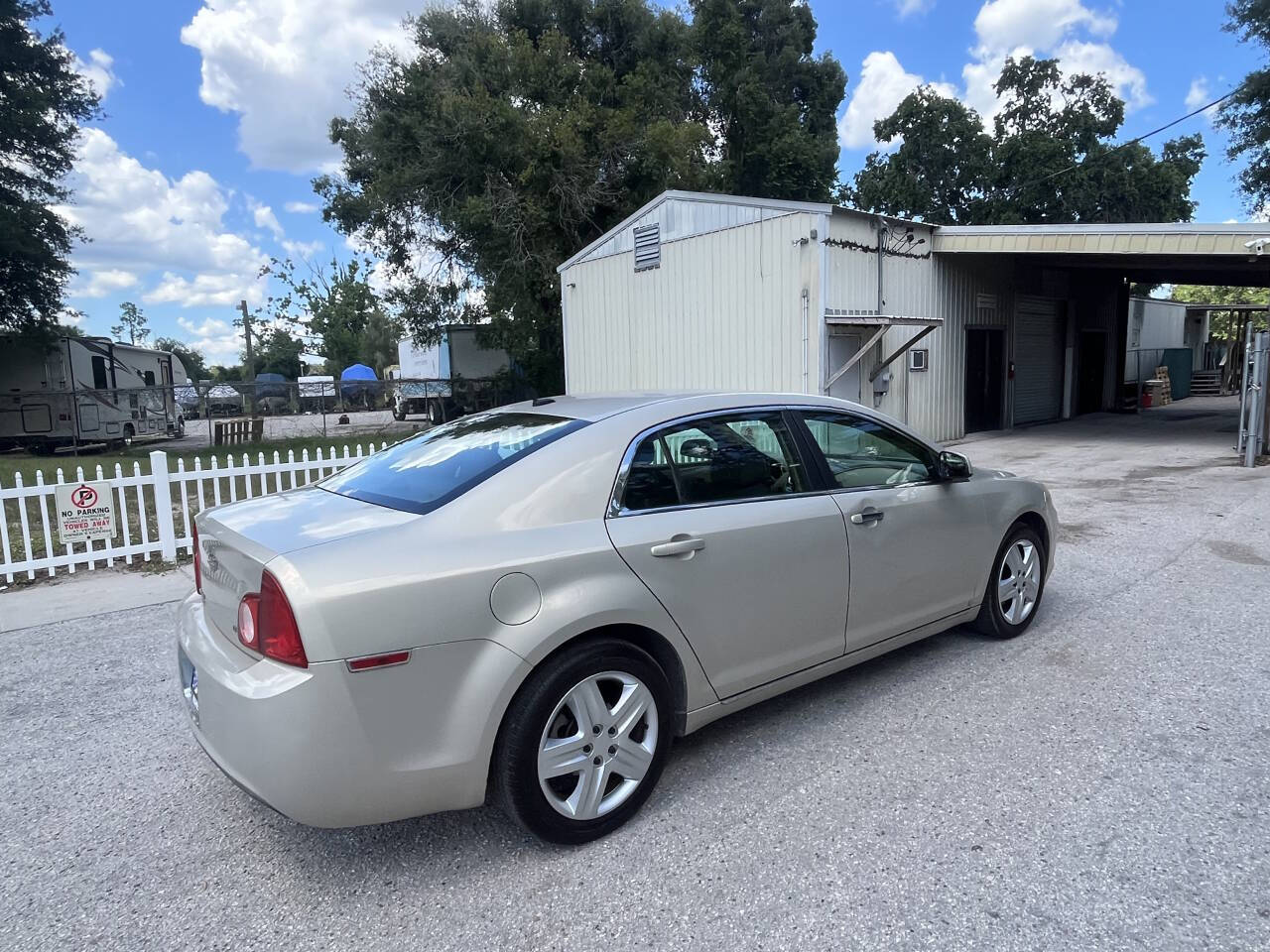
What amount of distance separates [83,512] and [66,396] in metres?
15.1

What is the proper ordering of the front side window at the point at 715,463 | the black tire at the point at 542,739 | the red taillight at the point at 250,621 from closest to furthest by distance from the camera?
the red taillight at the point at 250,621 → the black tire at the point at 542,739 → the front side window at the point at 715,463

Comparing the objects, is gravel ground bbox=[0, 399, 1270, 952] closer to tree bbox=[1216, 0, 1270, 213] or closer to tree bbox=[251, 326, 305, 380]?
tree bbox=[1216, 0, 1270, 213]

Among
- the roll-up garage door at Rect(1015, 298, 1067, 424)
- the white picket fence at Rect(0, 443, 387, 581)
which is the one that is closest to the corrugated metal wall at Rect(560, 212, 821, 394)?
the white picket fence at Rect(0, 443, 387, 581)

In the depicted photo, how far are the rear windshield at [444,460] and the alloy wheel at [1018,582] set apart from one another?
2.81m

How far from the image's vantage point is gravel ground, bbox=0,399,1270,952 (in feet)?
7.66

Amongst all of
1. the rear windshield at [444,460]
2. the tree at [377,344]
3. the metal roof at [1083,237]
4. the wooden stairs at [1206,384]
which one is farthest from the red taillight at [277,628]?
the tree at [377,344]

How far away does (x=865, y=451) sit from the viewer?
A: 395 centimetres

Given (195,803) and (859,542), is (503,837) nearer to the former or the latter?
(195,803)

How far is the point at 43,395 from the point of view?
1852 cm

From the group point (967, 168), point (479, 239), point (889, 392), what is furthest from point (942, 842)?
point (967, 168)

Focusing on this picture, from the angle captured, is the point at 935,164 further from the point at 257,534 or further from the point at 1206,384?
the point at 257,534

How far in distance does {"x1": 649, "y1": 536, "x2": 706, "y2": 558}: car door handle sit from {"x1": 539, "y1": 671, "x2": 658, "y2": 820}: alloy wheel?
0.45 meters

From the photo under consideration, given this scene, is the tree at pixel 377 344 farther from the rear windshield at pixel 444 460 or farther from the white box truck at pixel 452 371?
the rear windshield at pixel 444 460

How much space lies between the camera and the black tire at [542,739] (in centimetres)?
252
